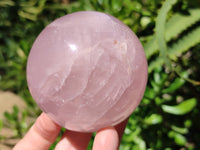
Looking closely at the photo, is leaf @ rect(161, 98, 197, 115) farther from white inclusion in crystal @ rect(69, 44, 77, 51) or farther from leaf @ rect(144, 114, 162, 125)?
white inclusion in crystal @ rect(69, 44, 77, 51)

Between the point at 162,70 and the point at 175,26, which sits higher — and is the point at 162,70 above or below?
below

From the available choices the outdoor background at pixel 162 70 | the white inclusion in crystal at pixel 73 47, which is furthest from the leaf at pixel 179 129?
the white inclusion in crystal at pixel 73 47

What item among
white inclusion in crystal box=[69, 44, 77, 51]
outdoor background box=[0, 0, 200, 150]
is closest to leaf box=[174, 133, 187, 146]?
outdoor background box=[0, 0, 200, 150]

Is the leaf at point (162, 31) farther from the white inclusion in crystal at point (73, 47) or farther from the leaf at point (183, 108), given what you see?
the white inclusion in crystal at point (73, 47)

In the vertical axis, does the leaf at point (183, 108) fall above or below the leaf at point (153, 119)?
above

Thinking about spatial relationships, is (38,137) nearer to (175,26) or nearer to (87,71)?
(87,71)

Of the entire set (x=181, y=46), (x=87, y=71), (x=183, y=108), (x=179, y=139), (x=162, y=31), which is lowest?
(x=179, y=139)

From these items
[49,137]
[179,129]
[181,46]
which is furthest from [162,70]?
[49,137]

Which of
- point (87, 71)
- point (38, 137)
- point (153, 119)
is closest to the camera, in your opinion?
point (87, 71)
